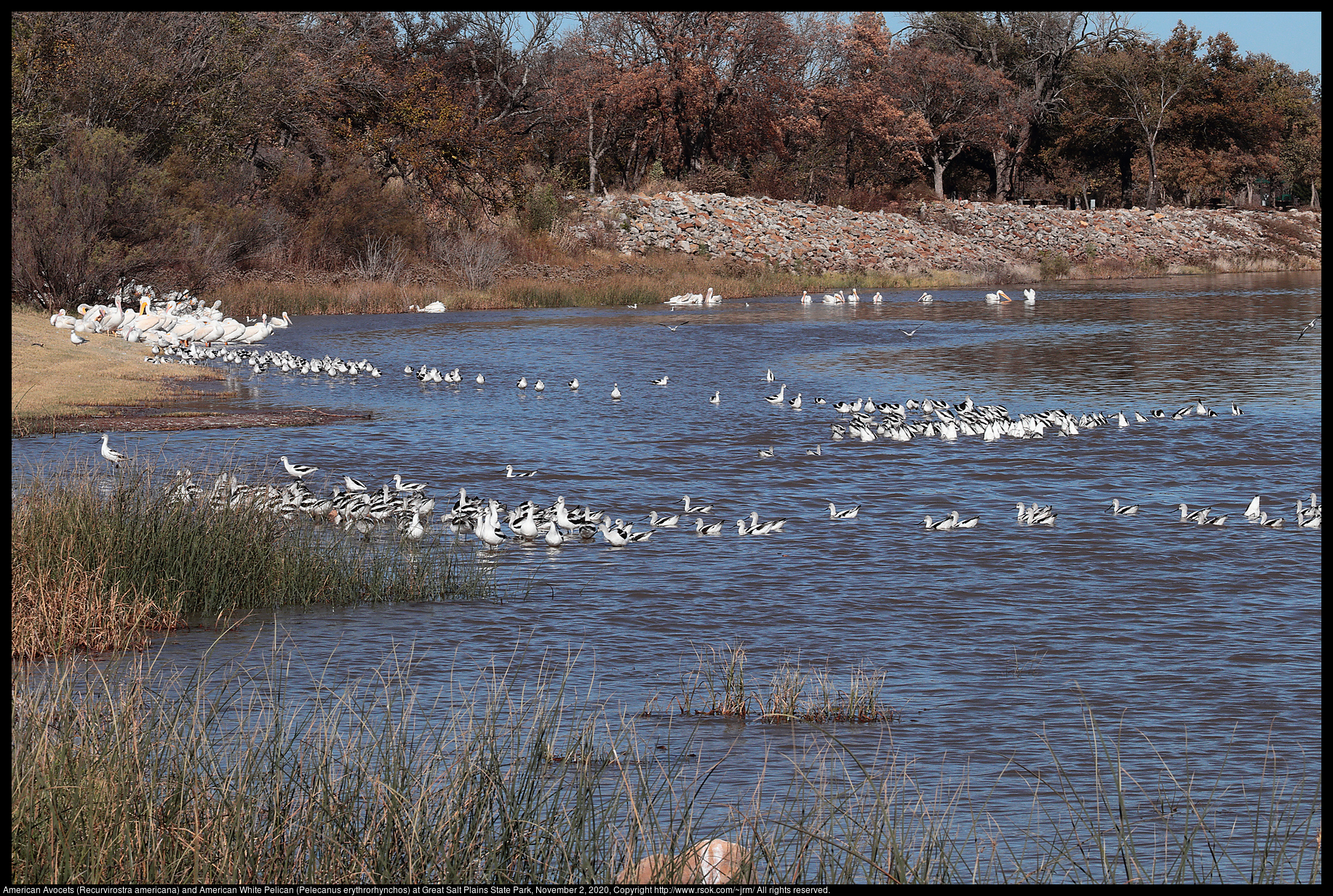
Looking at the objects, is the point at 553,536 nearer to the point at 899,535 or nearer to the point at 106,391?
the point at 899,535

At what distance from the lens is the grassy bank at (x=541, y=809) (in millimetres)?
5082

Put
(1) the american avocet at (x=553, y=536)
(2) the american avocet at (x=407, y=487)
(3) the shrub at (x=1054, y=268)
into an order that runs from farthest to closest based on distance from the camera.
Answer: (3) the shrub at (x=1054, y=268) → (2) the american avocet at (x=407, y=487) → (1) the american avocet at (x=553, y=536)

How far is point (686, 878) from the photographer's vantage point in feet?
16.1

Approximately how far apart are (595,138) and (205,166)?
1202 inches

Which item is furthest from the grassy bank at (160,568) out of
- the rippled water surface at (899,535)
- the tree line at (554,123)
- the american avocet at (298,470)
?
the tree line at (554,123)

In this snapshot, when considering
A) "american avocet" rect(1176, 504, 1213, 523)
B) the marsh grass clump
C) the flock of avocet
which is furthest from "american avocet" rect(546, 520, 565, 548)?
"american avocet" rect(1176, 504, 1213, 523)

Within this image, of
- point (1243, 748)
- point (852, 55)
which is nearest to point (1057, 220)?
point (852, 55)

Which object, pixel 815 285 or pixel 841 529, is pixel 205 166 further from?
pixel 841 529

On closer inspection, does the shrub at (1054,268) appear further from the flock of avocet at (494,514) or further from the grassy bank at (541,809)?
the grassy bank at (541,809)

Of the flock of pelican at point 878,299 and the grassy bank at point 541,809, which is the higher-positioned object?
the flock of pelican at point 878,299

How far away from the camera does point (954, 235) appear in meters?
69.9

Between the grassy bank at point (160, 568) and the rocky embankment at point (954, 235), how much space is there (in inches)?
1872

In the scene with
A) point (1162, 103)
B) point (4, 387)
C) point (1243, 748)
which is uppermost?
point (1162, 103)

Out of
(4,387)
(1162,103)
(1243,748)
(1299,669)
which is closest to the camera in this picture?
(4,387)
